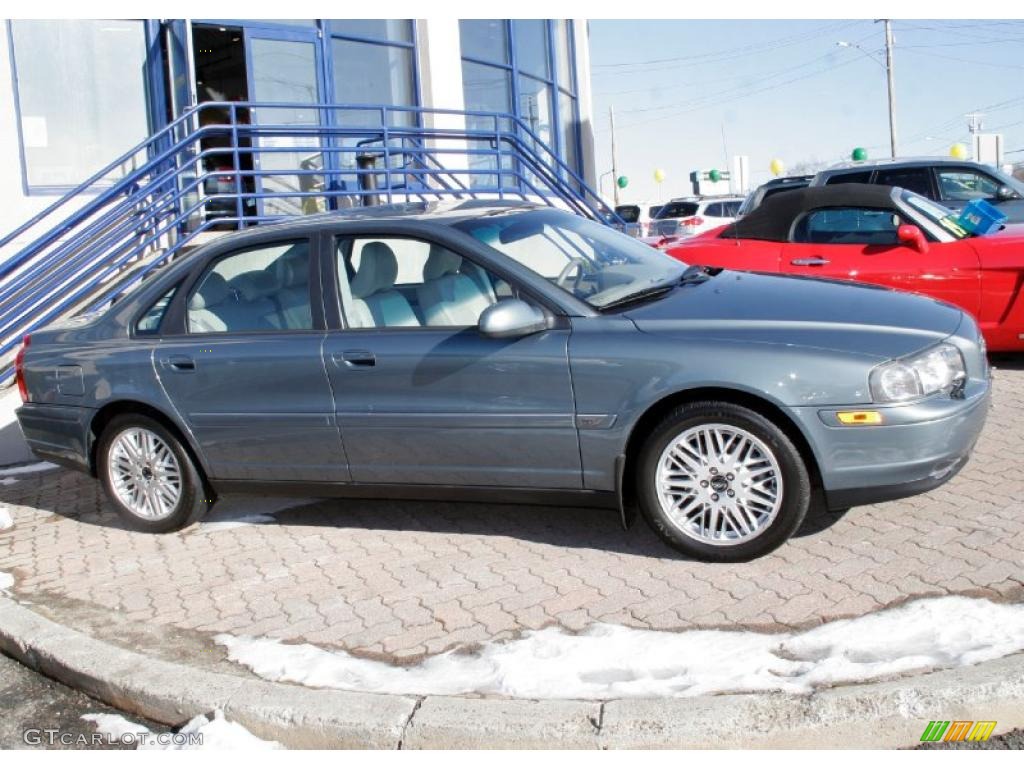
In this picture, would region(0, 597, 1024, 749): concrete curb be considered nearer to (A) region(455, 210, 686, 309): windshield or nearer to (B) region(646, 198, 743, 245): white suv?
(A) region(455, 210, 686, 309): windshield

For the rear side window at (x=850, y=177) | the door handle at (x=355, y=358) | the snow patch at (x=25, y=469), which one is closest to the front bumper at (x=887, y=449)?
the door handle at (x=355, y=358)

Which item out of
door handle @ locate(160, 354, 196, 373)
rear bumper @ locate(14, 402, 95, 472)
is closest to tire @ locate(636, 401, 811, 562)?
door handle @ locate(160, 354, 196, 373)

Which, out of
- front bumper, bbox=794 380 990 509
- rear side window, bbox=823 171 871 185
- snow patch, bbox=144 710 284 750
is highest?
rear side window, bbox=823 171 871 185

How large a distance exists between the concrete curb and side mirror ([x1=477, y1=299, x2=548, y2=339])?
1666 millimetres

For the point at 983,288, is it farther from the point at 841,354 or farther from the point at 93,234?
the point at 93,234

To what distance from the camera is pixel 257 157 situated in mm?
13695

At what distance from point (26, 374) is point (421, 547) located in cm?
269

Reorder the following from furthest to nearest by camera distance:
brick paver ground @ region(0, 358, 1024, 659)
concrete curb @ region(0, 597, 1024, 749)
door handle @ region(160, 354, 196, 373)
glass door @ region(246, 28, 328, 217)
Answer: glass door @ region(246, 28, 328, 217) → door handle @ region(160, 354, 196, 373) → brick paver ground @ region(0, 358, 1024, 659) → concrete curb @ region(0, 597, 1024, 749)

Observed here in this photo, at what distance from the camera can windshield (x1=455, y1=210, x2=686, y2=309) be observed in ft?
17.0

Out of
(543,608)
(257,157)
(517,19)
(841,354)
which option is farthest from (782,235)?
(517,19)

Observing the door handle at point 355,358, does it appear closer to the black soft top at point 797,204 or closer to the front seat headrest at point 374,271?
the front seat headrest at point 374,271

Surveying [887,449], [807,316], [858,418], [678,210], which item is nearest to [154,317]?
[807,316]

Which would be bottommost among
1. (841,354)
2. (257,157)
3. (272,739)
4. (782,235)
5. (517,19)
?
(272,739)

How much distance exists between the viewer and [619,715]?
3.47 m
